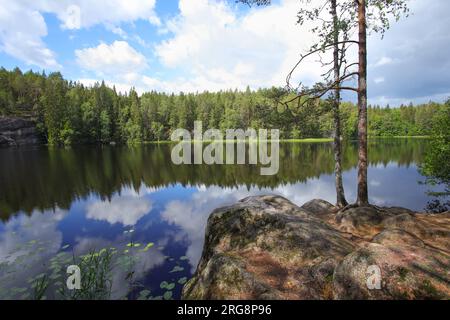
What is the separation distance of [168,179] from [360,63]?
25854 millimetres

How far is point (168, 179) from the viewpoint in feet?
104

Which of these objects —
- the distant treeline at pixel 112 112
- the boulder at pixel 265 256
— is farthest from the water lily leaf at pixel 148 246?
the distant treeline at pixel 112 112

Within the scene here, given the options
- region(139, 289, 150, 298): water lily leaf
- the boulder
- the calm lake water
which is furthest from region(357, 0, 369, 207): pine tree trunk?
region(139, 289, 150, 298): water lily leaf

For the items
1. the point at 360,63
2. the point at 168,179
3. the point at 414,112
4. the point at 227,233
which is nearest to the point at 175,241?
the point at 227,233

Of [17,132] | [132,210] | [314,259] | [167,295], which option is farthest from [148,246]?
[17,132]

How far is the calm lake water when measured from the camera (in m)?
9.62

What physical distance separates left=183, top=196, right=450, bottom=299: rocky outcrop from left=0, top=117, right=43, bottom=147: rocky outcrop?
106 m

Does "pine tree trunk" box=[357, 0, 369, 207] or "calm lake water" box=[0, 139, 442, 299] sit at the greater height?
"pine tree trunk" box=[357, 0, 369, 207]

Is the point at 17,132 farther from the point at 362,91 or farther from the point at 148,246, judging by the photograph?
the point at 362,91

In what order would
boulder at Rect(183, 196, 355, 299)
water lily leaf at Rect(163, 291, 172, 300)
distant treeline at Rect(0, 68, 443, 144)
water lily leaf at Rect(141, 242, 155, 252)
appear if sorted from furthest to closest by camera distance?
distant treeline at Rect(0, 68, 443, 144), water lily leaf at Rect(141, 242, 155, 252), water lily leaf at Rect(163, 291, 172, 300), boulder at Rect(183, 196, 355, 299)

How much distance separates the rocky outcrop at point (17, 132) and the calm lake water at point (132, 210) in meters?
64.6

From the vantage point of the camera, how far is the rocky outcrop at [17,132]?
8425cm

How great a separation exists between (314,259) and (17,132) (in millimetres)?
111461

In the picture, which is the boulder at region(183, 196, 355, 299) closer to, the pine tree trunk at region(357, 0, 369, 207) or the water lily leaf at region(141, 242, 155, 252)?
the pine tree trunk at region(357, 0, 369, 207)
